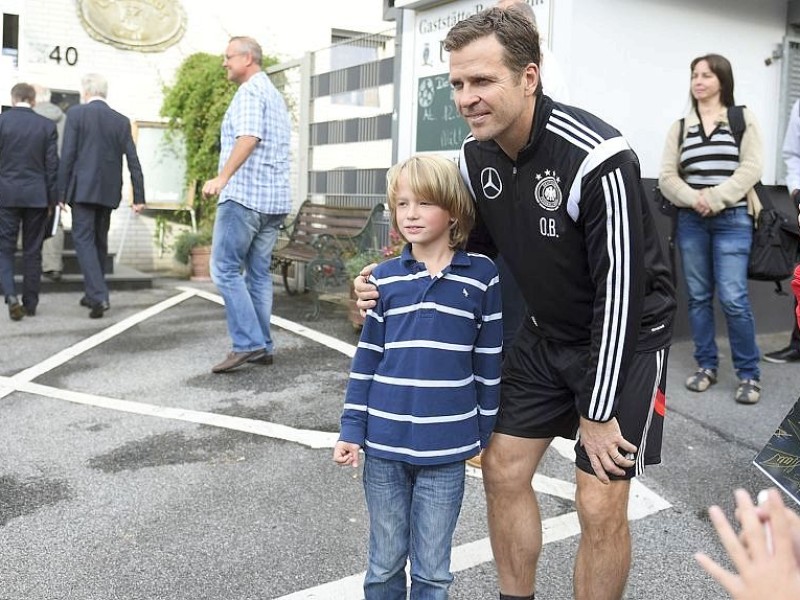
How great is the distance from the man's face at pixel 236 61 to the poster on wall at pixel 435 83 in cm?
198

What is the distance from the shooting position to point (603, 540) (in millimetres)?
2568

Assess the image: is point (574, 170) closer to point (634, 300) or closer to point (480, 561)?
point (634, 300)

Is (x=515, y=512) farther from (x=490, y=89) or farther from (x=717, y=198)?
(x=717, y=198)

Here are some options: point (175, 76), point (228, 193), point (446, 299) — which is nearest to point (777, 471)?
point (446, 299)

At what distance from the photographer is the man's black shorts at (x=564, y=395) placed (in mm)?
2584

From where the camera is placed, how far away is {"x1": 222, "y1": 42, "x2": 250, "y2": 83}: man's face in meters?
6.13

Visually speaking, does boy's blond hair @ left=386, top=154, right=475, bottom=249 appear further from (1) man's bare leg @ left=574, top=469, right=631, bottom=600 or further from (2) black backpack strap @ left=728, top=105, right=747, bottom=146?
(2) black backpack strap @ left=728, top=105, right=747, bottom=146

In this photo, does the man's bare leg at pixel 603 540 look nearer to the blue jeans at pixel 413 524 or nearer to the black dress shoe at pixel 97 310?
the blue jeans at pixel 413 524

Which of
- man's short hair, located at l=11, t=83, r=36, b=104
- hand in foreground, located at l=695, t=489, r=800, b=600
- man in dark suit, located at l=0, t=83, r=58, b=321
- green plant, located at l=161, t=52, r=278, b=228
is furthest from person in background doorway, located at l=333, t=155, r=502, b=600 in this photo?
green plant, located at l=161, t=52, r=278, b=228

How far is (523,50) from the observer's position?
8.07ft

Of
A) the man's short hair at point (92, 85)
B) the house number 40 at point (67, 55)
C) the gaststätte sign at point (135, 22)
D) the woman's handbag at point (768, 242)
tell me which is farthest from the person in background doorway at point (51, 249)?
the woman's handbag at point (768, 242)

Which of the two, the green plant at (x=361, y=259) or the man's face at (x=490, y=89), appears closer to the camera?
the man's face at (x=490, y=89)

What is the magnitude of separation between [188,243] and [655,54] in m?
7.07

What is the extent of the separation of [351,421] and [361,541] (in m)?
1.05
